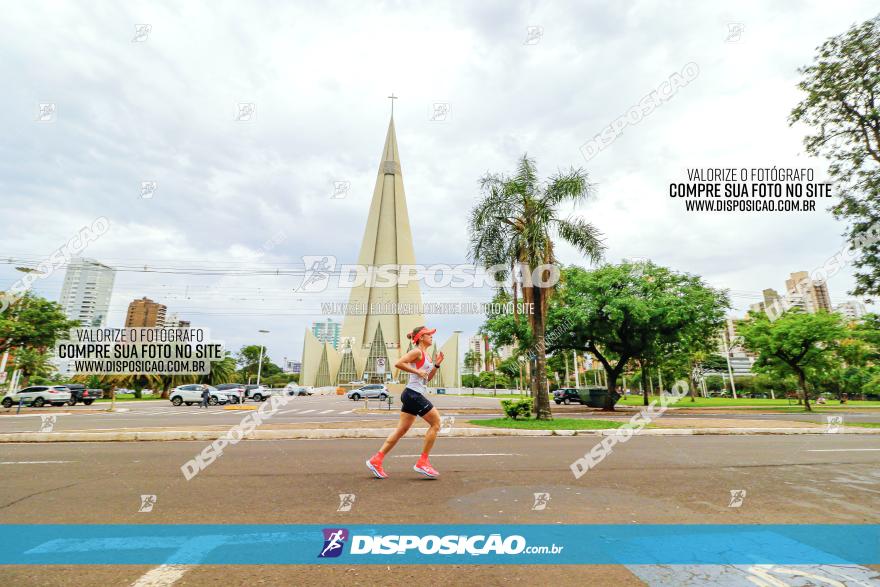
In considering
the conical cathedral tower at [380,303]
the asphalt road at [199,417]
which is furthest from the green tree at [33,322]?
the conical cathedral tower at [380,303]

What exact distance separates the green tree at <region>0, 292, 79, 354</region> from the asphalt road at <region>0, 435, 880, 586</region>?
2422 cm

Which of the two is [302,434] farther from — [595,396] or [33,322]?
[33,322]

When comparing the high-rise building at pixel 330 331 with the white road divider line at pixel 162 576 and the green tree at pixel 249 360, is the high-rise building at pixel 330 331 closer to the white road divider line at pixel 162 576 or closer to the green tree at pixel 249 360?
the green tree at pixel 249 360

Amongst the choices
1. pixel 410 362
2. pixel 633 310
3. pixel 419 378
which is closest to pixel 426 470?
pixel 419 378

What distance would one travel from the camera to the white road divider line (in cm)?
256

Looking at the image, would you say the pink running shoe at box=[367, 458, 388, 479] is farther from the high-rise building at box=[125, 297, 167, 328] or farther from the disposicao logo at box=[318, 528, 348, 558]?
the high-rise building at box=[125, 297, 167, 328]

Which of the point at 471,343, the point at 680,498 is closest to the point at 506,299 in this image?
the point at 680,498

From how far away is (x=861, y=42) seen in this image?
1523 cm

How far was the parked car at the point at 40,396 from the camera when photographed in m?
28.7

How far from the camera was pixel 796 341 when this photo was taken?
27.2m

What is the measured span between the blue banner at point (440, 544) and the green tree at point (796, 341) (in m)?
30.7

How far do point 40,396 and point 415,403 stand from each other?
3677 cm

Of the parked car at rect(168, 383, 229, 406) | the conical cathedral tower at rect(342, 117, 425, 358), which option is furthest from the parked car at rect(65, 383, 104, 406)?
the conical cathedral tower at rect(342, 117, 425, 358)

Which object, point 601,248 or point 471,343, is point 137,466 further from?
point 471,343
